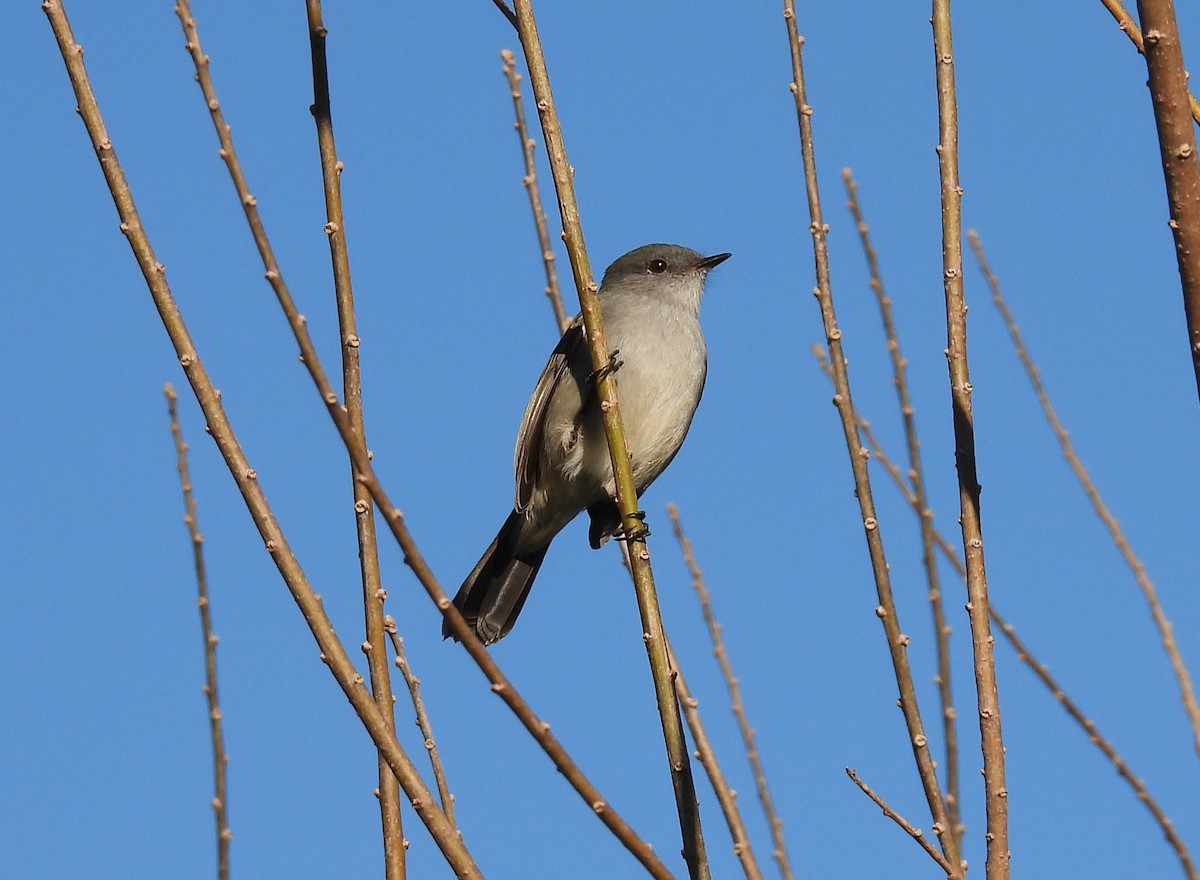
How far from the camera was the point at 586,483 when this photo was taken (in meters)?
6.70

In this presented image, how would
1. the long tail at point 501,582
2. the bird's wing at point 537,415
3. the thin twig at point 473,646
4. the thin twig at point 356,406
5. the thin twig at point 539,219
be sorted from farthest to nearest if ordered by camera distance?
the long tail at point 501,582 → the bird's wing at point 537,415 → the thin twig at point 539,219 → the thin twig at point 356,406 → the thin twig at point 473,646

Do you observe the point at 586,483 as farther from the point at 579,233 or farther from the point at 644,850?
the point at 644,850

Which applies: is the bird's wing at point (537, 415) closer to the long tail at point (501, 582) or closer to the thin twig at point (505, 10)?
the long tail at point (501, 582)

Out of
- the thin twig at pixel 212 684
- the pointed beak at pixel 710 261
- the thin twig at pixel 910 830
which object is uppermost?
the pointed beak at pixel 710 261

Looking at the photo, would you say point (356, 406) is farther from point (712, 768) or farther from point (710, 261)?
point (710, 261)

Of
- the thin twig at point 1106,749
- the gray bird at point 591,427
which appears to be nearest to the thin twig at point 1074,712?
the thin twig at point 1106,749

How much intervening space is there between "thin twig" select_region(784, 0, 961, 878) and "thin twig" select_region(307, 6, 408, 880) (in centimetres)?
113

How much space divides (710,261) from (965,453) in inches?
178

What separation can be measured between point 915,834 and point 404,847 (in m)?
1.10

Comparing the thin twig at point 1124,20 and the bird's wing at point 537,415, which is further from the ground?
the bird's wing at point 537,415

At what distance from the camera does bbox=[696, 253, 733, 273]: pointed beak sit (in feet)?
24.1

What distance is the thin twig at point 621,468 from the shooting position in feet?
8.96

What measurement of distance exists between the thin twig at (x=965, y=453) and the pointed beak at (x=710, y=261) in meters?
4.08

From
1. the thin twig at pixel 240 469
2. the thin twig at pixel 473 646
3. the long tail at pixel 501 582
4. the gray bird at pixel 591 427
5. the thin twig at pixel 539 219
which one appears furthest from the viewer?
the long tail at pixel 501 582
